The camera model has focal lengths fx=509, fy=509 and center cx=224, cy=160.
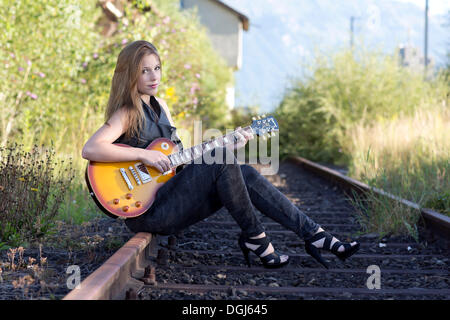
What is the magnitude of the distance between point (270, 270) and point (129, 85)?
4.37 feet

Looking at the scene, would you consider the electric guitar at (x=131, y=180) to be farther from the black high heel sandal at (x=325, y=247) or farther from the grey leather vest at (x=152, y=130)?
the black high heel sandal at (x=325, y=247)

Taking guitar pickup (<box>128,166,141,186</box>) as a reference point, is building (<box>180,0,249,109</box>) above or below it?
above

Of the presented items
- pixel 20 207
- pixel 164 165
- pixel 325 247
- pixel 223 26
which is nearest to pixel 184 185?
pixel 164 165

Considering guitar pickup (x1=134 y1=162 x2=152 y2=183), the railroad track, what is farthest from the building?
guitar pickup (x1=134 y1=162 x2=152 y2=183)

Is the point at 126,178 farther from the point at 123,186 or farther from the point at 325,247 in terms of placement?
the point at 325,247

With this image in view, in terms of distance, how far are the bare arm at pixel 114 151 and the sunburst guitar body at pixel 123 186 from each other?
→ 54mm

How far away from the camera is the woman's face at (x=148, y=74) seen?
300cm

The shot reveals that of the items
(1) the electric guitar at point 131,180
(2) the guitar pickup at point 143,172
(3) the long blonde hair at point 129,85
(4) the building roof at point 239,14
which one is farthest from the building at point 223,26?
(2) the guitar pickup at point 143,172

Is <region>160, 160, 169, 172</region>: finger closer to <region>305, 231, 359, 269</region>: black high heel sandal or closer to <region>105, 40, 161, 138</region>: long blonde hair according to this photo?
<region>105, 40, 161, 138</region>: long blonde hair

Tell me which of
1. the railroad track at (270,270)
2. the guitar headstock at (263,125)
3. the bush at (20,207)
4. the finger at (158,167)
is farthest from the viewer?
the bush at (20,207)

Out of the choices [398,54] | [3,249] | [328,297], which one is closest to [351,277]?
[328,297]

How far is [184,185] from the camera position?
2.82m

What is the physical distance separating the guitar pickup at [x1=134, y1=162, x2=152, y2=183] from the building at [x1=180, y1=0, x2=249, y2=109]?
26036 mm

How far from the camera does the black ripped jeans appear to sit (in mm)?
2742
